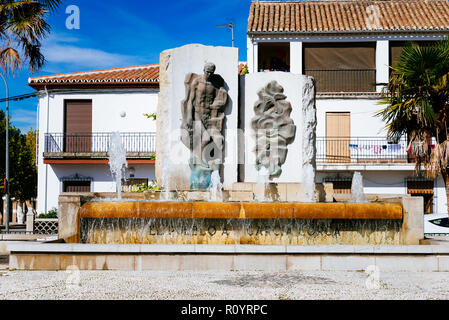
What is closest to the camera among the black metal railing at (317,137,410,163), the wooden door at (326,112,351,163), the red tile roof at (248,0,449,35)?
the red tile roof at (248,0,449,35)

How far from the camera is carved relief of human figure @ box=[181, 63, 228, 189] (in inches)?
407

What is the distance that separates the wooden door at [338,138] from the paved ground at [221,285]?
20.5 m

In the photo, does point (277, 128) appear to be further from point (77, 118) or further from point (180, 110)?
point (77, 118)

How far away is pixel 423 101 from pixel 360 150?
12331 mm

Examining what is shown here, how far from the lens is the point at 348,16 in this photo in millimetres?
28125

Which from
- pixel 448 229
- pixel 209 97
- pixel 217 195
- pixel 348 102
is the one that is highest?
pixel 348 102

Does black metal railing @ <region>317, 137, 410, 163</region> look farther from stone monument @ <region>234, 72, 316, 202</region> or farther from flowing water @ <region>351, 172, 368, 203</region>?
stone monument @ <region>234, 72, 316, 202</region>

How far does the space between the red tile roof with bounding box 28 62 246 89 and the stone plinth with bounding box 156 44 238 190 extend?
732 inches

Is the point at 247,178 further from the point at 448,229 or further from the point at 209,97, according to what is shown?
the point at 448,229

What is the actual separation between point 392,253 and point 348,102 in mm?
20798

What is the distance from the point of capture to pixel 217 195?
32.0ft

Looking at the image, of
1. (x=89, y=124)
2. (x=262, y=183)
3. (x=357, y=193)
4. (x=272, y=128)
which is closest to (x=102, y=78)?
(x=89, y=124)

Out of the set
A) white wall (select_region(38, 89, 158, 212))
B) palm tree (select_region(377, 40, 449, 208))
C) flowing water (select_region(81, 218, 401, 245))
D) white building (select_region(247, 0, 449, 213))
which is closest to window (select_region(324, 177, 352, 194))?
white building (select_region(247, 0, 449, 213))
